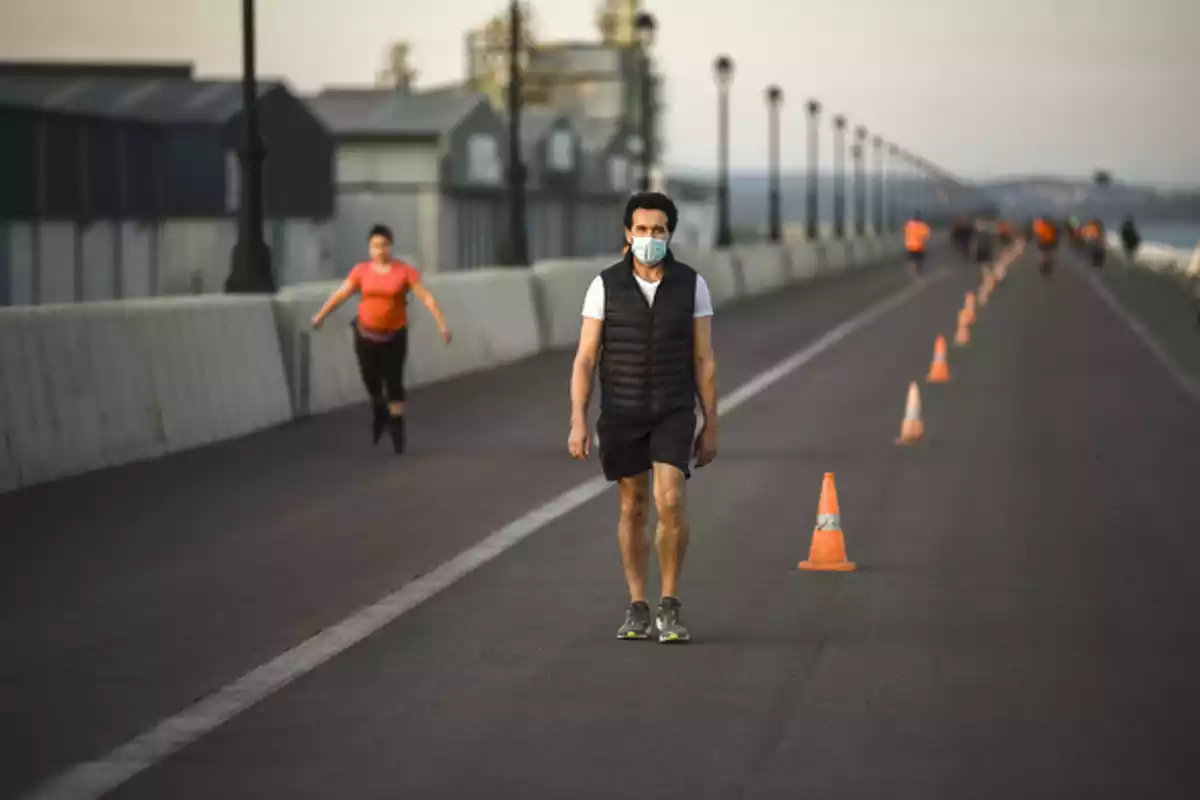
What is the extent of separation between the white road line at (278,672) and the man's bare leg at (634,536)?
107 cm

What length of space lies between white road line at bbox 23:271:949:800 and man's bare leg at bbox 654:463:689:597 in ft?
4.02

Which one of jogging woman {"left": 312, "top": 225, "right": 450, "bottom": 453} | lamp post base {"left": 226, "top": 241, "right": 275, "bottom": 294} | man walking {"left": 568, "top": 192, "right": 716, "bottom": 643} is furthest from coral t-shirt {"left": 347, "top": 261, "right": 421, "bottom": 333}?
man walking {"left": 568, "top": 192, "right": 716, "bottom": 643}

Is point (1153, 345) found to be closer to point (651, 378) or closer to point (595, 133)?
A: point (651, 378)

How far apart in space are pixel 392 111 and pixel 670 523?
7039cm

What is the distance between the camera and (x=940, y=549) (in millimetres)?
12812

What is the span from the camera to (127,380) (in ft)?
57.2

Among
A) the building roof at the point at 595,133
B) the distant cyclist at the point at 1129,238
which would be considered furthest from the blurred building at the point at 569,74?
the distant cyclist at the point at 1129,238

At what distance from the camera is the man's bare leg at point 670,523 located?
31.6 ft

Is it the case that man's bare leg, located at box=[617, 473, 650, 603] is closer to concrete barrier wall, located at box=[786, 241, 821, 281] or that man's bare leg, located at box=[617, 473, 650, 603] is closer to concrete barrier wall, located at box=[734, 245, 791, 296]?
concrete barrier wall, located at box=[734, 245, 791, 296]

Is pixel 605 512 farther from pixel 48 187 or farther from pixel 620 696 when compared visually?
pixel 48 187

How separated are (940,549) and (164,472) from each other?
6.27 m

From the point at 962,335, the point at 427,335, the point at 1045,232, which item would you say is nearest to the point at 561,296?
the point at 962,335

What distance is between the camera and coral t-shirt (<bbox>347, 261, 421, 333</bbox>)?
1811cm

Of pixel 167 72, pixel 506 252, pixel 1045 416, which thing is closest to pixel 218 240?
pixel 506 252
